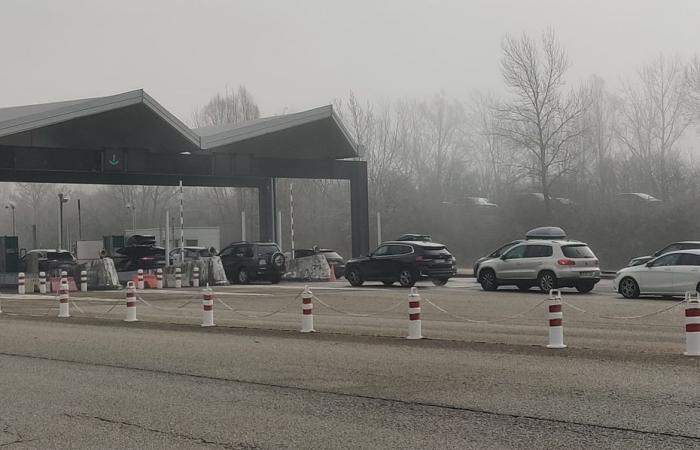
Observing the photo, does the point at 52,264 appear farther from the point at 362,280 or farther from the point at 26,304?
the point at 362,280

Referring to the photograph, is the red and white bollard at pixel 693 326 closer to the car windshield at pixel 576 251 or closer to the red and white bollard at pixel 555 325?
the red and white bollard at pixel 555 325

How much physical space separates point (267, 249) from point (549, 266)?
45.5 feet

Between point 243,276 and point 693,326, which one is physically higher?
point 243,276

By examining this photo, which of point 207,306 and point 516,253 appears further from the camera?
point 516,253

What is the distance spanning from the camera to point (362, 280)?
101 ft

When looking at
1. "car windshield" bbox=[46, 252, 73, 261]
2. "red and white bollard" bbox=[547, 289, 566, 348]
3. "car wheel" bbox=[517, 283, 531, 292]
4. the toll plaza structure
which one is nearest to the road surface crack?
"red and white bollard" bbox=[547, 289, 566, 348]

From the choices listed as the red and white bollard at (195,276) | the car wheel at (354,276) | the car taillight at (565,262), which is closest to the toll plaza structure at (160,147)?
the red and white bollard at (195,276)

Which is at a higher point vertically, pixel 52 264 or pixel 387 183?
pixel 387 183

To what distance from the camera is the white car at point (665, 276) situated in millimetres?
21766

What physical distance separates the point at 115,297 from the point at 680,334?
19303mm

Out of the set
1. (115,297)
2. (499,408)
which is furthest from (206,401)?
(115,297)

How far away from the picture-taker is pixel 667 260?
73.6 ft

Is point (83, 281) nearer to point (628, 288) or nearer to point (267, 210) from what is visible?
point (267, 210)

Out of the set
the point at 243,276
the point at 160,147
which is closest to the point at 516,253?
the point at 243,276
